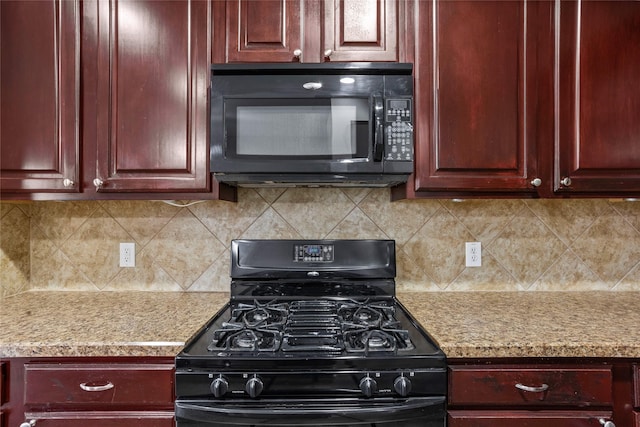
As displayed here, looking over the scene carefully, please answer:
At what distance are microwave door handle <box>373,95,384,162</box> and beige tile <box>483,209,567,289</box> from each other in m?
0.78

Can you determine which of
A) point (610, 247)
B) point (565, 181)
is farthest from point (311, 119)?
point (610, 247)

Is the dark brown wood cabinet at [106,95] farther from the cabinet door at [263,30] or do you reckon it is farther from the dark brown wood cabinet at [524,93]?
the dark brown wood cabinet at [524,93]

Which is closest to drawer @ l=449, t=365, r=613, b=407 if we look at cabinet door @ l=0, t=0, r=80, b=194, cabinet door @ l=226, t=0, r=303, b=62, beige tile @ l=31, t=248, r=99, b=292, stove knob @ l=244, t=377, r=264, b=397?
stove knob @ l=244, t=377, r=264, b=397

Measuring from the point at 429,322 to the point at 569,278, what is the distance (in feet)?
2.93

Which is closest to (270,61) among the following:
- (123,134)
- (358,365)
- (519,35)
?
(123,134)

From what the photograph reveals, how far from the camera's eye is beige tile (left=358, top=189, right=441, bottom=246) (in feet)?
5.71

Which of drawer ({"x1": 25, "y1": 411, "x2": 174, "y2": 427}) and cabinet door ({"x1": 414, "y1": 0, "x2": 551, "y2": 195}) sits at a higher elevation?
cabinet door ({"x1": 414, "y1": 0, "x2": 551, "y2": 195})

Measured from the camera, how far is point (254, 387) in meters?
1.03

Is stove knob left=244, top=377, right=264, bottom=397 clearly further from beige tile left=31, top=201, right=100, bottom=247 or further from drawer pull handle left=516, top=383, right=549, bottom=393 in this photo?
beige tile left=31, top=201, right=100, bottom=247

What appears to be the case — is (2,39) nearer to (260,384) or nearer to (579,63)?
(260,384)

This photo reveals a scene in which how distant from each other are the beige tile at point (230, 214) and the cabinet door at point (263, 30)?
1.96 feet

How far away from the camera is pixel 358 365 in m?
1.05

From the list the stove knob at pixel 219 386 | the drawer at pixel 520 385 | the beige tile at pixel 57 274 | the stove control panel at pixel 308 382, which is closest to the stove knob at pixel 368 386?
the stove control panel at pixel 308 382

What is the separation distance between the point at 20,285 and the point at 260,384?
1.36 metres
